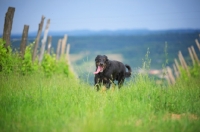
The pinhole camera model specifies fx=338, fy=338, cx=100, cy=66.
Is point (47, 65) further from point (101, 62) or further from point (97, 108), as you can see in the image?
point (97, 108)

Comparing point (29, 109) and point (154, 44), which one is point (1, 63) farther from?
point (154, 44)

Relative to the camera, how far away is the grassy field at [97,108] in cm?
610

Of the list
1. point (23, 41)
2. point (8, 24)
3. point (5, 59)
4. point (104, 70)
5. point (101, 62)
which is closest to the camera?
point (101, 62)

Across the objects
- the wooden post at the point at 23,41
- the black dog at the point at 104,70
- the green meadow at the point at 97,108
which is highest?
the wooden post at the point at 23,41

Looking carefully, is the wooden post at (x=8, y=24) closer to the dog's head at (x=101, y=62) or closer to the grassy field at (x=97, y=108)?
the grassy field at (x=97, y=108)

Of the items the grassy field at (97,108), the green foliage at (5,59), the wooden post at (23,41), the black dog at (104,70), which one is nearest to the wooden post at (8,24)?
the green foliage at (5,59)

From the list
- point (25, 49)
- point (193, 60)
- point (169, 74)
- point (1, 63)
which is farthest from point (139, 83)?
point (169, 74)

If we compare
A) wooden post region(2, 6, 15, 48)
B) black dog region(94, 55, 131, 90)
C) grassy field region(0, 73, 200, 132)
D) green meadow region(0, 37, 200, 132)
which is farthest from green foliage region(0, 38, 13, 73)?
black dog region(94, 55, 131, 90)

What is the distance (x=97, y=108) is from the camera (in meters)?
7.26

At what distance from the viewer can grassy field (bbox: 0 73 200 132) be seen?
20.0ft

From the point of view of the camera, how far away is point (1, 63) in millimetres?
12414

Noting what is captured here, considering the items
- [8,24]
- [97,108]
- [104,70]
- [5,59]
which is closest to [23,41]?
[8,24]

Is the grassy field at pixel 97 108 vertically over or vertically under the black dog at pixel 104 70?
under

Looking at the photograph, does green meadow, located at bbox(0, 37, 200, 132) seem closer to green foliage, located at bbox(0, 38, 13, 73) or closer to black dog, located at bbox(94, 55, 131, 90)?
black dog, located at bbox(94, 55, 131, 90)
